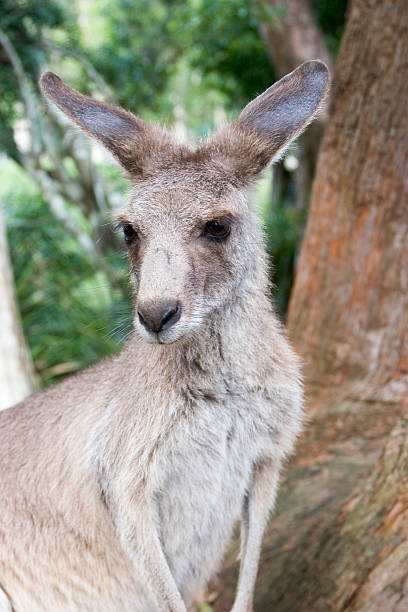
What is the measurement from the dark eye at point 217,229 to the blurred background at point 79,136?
3.92 meters

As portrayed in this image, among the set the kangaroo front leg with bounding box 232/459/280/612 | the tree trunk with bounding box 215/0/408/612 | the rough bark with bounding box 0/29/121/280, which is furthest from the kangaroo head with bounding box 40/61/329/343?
the rough bark with bounding box 0/29/121/280

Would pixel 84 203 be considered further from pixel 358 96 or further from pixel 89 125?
pixel 89 125

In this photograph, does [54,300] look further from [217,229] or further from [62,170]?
[217,229]

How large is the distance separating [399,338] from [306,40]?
5267mm

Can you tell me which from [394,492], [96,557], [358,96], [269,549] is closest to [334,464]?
[269,549]

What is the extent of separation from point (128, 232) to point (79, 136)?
14.6 ft

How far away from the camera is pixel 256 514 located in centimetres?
311

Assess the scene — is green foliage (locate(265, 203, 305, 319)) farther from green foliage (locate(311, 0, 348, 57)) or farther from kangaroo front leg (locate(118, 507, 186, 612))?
kangaroo front leg (locate(118, 507, 186, 612))

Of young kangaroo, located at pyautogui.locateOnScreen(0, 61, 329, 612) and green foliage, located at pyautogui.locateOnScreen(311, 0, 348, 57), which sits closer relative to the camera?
young kangaroo, located at pyautogui.locateOnScreen(0, 61, 329, 612)

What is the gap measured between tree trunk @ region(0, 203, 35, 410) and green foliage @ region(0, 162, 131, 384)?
152 cm

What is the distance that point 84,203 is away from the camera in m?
11.0

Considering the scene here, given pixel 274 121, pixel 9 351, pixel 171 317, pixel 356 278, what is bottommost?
pixel 9 351

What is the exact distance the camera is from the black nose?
7.77 ft

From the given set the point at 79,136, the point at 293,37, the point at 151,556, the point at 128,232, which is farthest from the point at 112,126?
the point at 293,37
